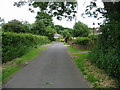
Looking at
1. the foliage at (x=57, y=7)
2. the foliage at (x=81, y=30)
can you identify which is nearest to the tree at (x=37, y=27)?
the foliage at (x=81, y=30)

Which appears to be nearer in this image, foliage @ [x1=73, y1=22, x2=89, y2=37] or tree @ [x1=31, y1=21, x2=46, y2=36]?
foliage @ [x1=73, y1=22, x2=89, y2=37]

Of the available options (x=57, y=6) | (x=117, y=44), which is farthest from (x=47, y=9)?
(x=117, y=44)

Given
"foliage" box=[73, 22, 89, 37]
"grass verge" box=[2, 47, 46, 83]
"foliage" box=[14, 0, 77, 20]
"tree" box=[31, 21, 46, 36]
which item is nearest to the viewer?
"grass verge" box=[2, 47, 46, 83]

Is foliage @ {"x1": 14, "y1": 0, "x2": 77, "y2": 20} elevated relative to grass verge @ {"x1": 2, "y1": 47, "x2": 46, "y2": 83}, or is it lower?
elevated

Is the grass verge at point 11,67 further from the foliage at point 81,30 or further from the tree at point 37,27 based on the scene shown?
the tree at point 37,27

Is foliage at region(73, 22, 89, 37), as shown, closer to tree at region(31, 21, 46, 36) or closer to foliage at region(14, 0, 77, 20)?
tree at region(31, 21, 46, 36)

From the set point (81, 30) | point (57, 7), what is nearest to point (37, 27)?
point (81, 30)

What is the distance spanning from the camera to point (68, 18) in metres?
14.6

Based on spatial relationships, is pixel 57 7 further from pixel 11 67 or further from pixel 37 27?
pixel 37 27

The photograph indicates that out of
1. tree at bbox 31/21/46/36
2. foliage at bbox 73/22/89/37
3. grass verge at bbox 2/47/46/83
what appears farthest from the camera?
tree at bbox 31/21/46/36

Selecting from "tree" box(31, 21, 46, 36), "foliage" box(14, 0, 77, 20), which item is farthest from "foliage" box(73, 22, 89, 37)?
"foliage" box(14, 0, 77, 20)

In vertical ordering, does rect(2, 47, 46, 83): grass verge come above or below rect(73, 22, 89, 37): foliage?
below

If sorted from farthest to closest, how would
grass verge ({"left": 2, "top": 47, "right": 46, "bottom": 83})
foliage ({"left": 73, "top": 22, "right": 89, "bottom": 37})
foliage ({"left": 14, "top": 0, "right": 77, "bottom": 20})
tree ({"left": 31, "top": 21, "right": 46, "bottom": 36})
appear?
1. tree ({"left": 31, "top": 21, "right": 46, "bottom": 36})
2. foliage ({"left": 73, "top": 22, "right": 89, "bottom": 37})
3. foliage ({"left": 14, "top": 0, "right": 77, "bottom": 20})
4. grass verge ({"left": 2, "top": 47, "right": 46, "bottom": 83})

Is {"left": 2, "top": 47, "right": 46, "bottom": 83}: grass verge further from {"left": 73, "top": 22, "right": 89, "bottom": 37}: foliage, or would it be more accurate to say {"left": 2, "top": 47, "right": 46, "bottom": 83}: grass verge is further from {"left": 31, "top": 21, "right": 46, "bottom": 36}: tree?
{"left": 31, "top": 21, "right": 46, "bottom": 36}: tree
